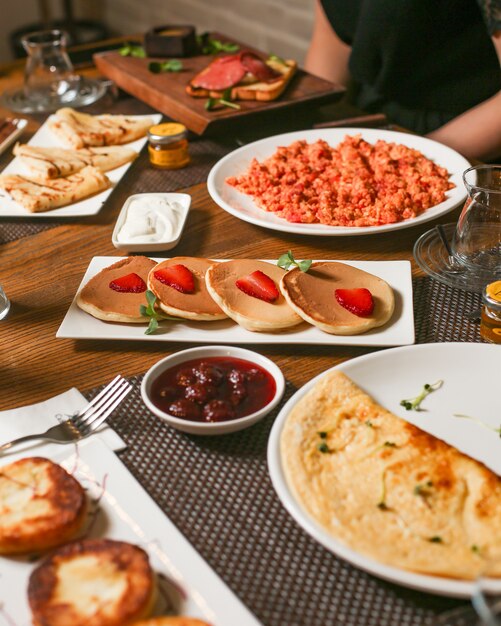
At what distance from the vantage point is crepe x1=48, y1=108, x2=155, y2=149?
9.27 feet

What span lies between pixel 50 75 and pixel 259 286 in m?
2.21

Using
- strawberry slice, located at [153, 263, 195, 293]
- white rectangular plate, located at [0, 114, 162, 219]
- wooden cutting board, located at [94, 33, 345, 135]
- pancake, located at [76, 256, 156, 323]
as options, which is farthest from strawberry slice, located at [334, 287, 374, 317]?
wooden cutting board, located at [94, 33, 345, 135]

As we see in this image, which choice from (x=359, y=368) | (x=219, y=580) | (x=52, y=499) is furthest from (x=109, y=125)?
(x=219, y=580)

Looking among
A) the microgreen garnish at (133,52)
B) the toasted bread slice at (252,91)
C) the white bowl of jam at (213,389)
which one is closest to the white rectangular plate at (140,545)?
the white bowl of jam at (213,389)

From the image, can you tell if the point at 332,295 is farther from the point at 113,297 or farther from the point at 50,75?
the point at 50,75

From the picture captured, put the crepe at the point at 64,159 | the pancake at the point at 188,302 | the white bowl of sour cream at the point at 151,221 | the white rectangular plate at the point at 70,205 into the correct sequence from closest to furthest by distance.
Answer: the pancake at the point at 188,302, the white bowl of sour cream at the point at 151,221, the white rectangular plate at the point at 70,205, the crepe at the point at 64,159

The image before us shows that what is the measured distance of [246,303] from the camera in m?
1.67

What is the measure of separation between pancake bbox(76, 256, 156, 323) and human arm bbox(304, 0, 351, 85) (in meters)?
2.48

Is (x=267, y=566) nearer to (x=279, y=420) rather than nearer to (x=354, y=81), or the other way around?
(x=279, y=420)

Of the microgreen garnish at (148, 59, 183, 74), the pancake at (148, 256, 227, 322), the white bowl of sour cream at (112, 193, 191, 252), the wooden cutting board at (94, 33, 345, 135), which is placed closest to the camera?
the pancake at (148, 256, 227, 322)

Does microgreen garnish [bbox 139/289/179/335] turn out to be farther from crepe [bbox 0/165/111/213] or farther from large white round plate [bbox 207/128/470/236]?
crepe [bbox 0/165/111/213]

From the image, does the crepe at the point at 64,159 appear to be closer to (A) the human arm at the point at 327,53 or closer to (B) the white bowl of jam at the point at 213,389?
(B) the white bowl of jam at the point at 213,389

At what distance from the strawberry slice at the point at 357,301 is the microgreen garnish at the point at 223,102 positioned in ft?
4.64

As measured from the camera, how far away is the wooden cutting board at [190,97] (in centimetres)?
279
